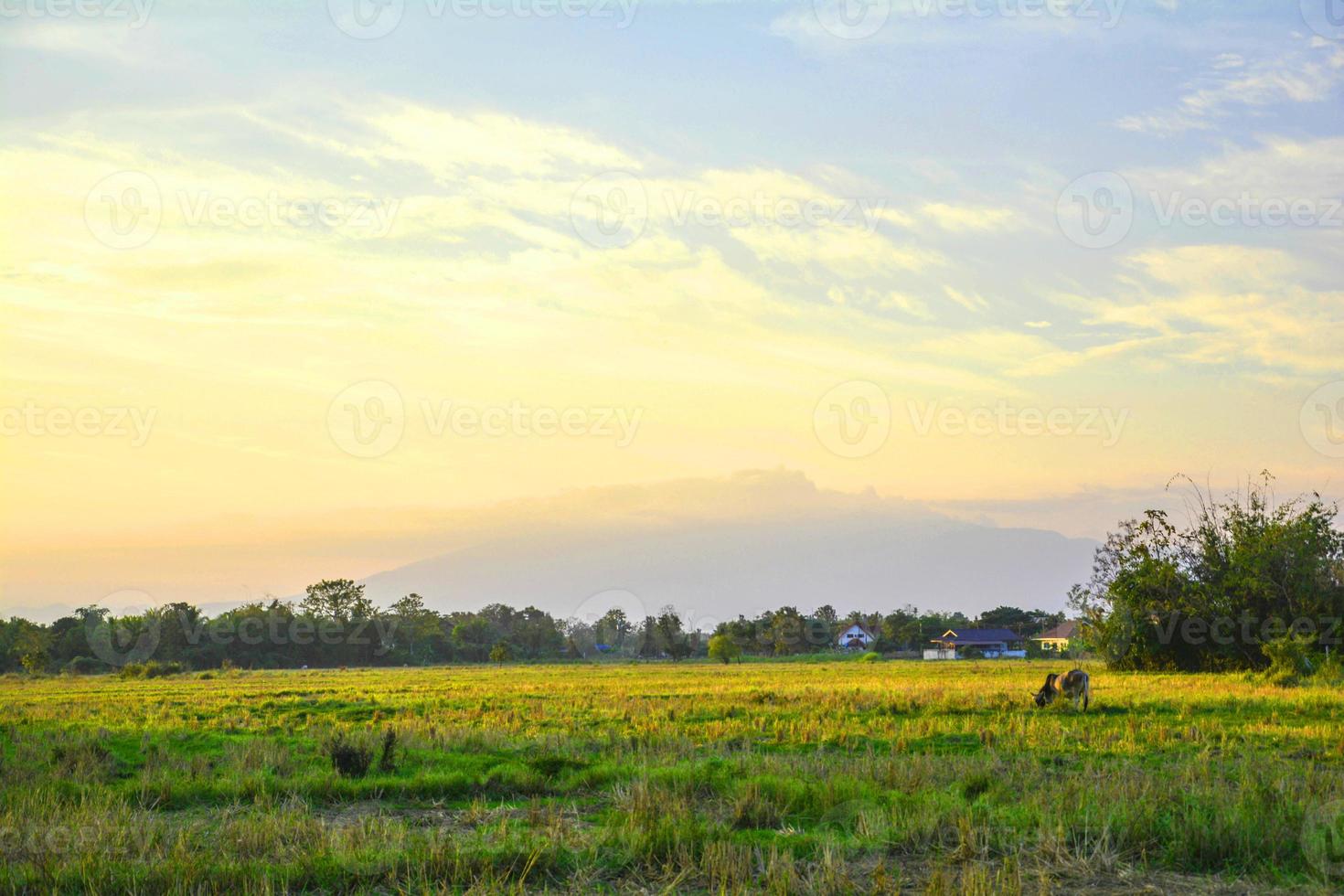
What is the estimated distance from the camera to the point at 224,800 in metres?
14.0

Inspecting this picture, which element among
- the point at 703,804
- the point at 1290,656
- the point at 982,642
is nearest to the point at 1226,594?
the point at 1290,656

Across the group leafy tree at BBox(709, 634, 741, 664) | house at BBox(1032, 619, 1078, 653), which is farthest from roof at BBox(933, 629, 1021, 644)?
leafy tree at BBox(709, 634, 741, 664)

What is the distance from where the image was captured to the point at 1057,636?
14088 cm

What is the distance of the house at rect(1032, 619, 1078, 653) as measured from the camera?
12225 cm

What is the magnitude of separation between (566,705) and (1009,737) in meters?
14.8

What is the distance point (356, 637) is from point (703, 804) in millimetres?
113834

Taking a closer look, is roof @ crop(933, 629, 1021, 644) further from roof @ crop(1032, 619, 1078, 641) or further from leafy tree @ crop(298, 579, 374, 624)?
leafy tree @ crop(298, 579, 374, 624)

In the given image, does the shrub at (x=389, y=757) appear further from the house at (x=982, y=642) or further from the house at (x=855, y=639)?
the house at (x=855, y=639)

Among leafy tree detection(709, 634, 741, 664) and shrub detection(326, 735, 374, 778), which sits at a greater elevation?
shrub detection(326, 735, 374, 778)

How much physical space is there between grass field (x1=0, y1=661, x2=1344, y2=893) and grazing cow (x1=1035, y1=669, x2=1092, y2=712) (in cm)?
125

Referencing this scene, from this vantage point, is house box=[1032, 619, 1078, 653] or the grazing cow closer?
the grazing cow

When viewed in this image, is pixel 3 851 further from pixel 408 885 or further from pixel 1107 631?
pixel 1107 631

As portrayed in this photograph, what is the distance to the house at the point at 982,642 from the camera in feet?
411

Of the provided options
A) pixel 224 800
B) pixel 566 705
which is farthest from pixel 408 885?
pixel 566 705
